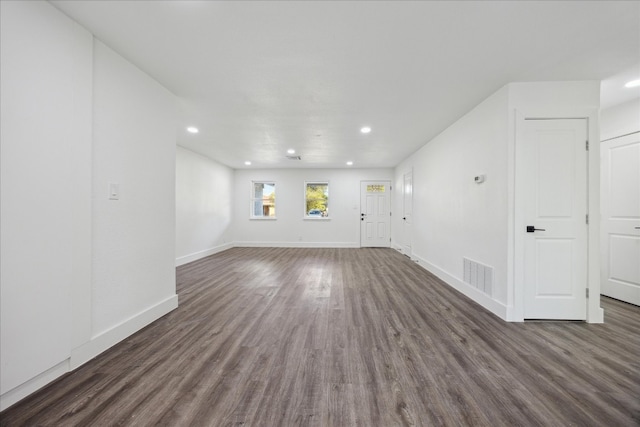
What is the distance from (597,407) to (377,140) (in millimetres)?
4233

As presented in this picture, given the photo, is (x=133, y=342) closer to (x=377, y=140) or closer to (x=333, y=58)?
(x=333, y=58)

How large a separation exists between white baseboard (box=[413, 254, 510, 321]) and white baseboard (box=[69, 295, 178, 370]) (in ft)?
12.3

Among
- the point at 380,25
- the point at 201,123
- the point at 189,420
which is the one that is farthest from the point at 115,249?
the point at 380,25

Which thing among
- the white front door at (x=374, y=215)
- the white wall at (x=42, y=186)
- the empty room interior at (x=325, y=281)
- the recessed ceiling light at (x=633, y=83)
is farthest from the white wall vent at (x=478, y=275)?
the white front door at (x=374, y=215)

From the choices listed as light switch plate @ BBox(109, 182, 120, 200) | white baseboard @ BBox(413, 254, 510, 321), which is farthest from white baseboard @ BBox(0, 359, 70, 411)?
white baseboard @ BBox(413, 254, 510, 321)

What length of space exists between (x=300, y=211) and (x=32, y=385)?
260 inches

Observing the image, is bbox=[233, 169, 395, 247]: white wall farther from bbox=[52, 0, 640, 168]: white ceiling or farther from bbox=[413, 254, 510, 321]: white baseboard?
bbox=[52, 0, 640, 168]: white ceiling

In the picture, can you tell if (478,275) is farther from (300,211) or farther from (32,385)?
(300,211)

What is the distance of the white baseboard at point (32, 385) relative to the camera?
143 cm

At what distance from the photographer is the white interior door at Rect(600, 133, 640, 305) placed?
3.03 meters

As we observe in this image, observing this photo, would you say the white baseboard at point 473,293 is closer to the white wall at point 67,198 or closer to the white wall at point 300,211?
the white wall at point 300,211

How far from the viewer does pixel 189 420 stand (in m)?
1.36

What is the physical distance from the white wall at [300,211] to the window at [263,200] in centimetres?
14

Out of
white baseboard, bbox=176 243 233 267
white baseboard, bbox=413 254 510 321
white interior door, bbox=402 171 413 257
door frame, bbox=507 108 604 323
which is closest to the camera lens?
door frame, bbox=507 108 604 323
